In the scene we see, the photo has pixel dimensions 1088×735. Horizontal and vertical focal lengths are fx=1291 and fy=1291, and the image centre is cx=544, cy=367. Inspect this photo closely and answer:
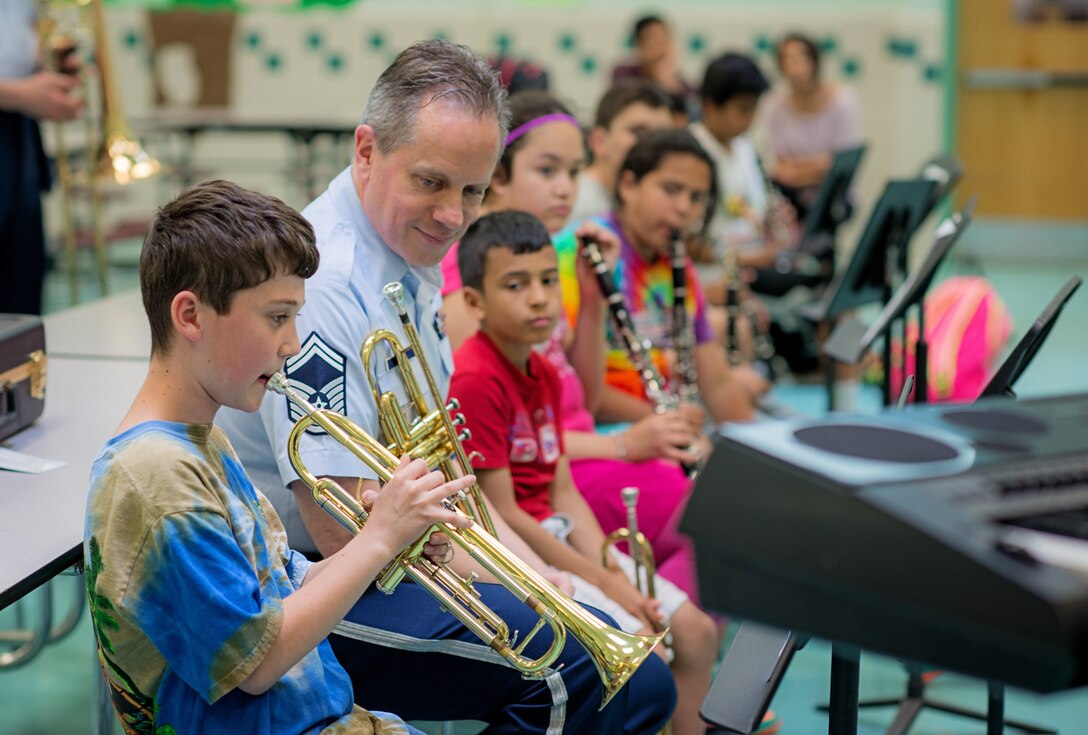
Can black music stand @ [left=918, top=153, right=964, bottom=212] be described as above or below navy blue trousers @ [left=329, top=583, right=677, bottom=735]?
above

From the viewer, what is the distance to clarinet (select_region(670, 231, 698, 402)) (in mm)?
3301

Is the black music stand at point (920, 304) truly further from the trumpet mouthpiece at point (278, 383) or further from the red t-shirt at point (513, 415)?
the trumpet mouthpiece at point (278, 383)

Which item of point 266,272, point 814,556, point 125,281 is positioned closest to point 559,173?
point 266,272

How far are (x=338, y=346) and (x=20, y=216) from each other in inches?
85.0

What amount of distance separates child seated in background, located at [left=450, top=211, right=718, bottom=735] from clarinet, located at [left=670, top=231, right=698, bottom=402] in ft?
2.48

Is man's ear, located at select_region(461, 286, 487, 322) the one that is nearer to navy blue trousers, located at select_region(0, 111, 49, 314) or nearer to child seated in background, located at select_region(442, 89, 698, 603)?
child seated in background, located at select_region(442, 89, 698, 603)

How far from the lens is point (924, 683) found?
3059 millimetres

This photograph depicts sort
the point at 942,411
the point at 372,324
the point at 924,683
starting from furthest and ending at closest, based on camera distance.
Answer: the point at 924,683 → the point at 372,324 → the point at 942,411

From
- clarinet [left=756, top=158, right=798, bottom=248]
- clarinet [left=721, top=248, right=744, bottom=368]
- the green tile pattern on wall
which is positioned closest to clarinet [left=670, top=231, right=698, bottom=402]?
clarinet [left=721, top=248, right=744, bottom=368]

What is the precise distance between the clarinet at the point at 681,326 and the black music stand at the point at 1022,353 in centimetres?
134

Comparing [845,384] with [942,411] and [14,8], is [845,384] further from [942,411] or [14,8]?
[942,411]

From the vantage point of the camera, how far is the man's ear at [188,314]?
1558mm

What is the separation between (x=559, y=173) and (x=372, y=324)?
1.29 metres

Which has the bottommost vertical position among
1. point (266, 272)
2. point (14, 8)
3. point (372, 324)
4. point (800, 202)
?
point (800, 202)
